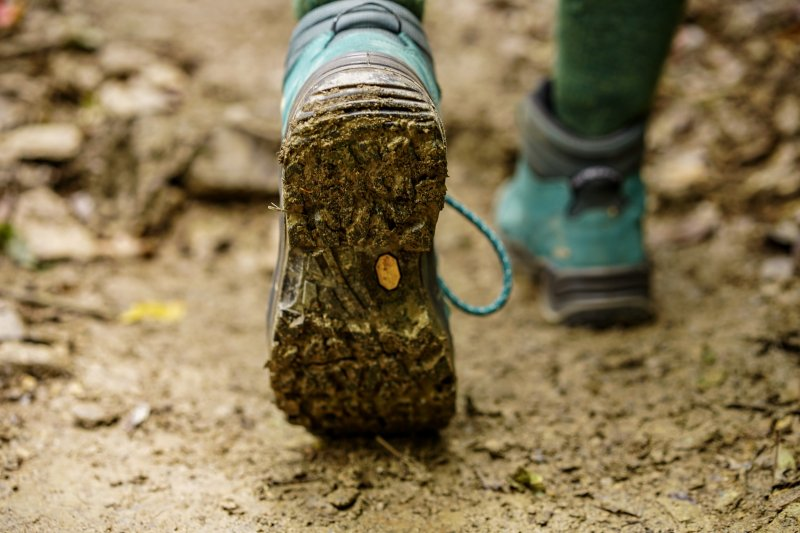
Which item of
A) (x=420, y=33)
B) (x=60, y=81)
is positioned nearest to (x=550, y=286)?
(x=420, y=33)

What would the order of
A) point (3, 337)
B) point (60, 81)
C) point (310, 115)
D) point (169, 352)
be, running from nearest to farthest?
point (310, 115)
point (3, 337)
point (169, 352)
point (60, 81)

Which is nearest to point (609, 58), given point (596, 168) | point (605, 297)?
point (596, 168)

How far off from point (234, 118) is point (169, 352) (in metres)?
0.74

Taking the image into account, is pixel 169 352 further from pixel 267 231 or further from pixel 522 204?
pixel 522 204

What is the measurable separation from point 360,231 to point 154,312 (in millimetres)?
741

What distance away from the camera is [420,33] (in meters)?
0.98

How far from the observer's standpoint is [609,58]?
1.36m

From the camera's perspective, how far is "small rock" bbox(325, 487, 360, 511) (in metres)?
0.95

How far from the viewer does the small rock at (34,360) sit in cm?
114

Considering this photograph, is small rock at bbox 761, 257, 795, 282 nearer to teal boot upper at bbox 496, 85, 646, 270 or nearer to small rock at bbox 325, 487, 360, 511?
teal boot upper at bbox 496, 85, 646, 270

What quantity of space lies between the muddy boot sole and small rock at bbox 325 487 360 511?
0.09 meters

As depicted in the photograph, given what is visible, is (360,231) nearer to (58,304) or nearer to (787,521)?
(787,521)

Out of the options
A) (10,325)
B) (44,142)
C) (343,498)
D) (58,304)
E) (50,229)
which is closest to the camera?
(343,498)

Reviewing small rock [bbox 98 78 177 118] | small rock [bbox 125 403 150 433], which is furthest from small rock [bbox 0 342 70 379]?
small rock [bbox 98 78 177 118]
